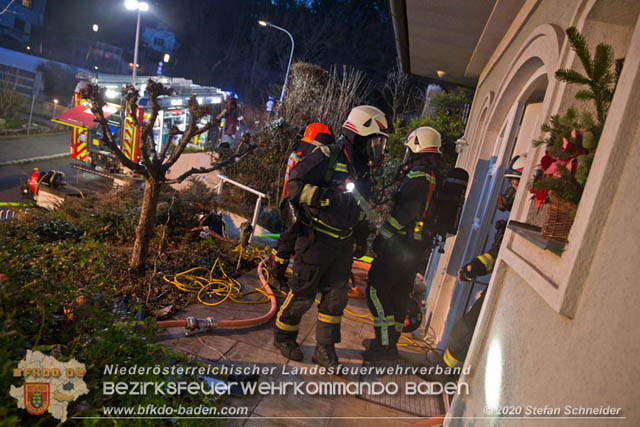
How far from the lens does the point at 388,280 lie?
13.9 ft

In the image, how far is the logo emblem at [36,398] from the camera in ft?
6.28

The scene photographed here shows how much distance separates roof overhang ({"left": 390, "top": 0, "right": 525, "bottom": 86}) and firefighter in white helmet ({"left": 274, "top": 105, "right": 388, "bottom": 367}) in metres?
1.72

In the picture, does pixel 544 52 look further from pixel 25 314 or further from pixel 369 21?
pixel 369 21

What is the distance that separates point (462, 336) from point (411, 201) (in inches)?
49.6

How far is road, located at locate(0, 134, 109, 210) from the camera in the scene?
42.0 ft

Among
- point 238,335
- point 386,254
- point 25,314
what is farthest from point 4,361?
point 386,254

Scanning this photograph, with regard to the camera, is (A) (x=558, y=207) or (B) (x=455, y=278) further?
(B) (x=455, y=278)

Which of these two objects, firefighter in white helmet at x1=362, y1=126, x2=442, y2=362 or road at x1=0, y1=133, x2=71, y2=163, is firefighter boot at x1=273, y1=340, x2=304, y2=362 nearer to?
firefighter in white helmet at x1=362, y1=126, x2=442, y2=362

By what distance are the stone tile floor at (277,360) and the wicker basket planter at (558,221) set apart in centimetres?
217

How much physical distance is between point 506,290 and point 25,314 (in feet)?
8.88

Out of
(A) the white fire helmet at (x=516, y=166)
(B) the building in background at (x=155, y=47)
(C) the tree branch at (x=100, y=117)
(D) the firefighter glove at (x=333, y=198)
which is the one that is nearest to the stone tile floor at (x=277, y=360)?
(D) the firefighter glove at (x=333, y=198)

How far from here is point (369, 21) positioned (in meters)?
35.2

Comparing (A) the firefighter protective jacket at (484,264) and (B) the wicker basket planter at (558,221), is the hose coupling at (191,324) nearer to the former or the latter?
(A) the firefighter protective jacket at (484,264)

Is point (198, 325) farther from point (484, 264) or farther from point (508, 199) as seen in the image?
point (508, 199)
